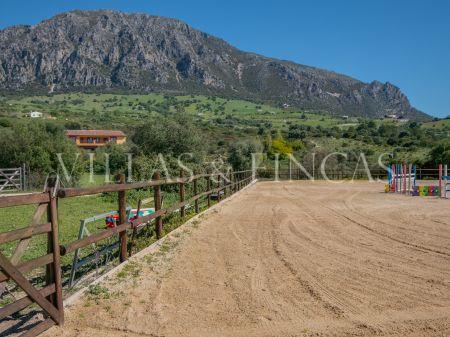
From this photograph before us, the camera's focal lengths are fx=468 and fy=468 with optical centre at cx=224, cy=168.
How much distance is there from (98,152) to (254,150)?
2136 cm

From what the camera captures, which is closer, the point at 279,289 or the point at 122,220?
the point at 279,289

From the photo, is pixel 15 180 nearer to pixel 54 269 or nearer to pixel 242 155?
pixel 54 269

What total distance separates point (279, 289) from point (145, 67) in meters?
169

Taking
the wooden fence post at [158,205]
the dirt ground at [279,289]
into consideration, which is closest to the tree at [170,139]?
→ the dirt ground at [279,289]

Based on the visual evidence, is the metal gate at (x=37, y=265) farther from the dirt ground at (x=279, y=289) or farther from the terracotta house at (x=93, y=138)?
the terracotta house at (x=93, y=138)

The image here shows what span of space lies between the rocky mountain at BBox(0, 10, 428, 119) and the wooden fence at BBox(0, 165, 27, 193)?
423ft

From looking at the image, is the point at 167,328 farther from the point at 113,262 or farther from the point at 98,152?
the point at 98,152

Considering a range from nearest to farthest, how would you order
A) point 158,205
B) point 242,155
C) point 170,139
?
1. point 158,205
2. point 170,139
3. point 242,155

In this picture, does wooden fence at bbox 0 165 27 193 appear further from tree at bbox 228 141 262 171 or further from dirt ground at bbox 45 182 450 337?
tree at bbox 228 141 262 171

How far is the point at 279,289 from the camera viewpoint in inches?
215

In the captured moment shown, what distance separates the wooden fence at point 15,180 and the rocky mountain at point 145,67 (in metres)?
129

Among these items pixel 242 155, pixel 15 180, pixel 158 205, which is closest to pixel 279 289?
pixel 158 205

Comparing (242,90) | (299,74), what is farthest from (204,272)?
(299,74)

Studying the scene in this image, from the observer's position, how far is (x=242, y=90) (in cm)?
16638
